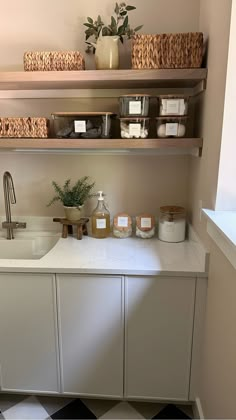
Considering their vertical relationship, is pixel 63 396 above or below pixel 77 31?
below

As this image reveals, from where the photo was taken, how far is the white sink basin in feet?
6.47

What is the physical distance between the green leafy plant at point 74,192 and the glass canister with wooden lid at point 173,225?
0.48 meters

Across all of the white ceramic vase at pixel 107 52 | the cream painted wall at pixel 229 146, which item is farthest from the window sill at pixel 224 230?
the white ceramic vase at pixel 107 52

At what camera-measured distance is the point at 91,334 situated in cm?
156

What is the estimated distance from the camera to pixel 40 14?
181 cm

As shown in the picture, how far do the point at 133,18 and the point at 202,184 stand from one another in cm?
103

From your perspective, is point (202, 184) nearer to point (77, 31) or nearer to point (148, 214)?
point (148, 214)

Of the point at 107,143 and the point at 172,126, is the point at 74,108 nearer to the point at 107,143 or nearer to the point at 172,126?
the point at 107,143

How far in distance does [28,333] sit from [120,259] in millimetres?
588

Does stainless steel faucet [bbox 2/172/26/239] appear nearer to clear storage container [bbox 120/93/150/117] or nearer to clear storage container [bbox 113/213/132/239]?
clear storage container [bbox 113/213/132/239]

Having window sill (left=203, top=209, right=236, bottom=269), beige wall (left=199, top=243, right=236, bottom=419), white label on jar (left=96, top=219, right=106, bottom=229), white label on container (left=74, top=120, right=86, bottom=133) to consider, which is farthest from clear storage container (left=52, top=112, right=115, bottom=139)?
beige wall (left=199, top=243, right=236, bottom=419)

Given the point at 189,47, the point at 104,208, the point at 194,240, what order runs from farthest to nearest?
the point at 104,208
the point at 194,240
the point at 189,47

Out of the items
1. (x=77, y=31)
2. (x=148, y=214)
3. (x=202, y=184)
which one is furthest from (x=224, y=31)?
(x=148, y=214)

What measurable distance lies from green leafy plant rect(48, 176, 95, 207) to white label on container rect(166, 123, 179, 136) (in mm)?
603
